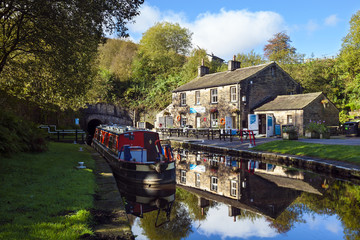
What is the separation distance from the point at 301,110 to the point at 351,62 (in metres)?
12.9

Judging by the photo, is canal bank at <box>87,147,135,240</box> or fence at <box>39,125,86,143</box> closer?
canal bank at <box>87,147,135,240</box>

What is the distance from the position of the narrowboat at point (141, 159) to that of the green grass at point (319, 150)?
262 inches

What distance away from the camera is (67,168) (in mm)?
8539

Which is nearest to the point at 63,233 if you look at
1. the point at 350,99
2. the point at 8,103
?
the point at 8,103

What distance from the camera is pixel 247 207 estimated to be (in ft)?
20.7

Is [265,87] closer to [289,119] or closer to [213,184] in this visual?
[289,119]

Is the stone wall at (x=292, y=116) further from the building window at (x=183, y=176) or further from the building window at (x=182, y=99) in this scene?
the building window at (x=183, y=176)

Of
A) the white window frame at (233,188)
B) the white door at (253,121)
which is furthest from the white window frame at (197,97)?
the white window frame at (233,188)

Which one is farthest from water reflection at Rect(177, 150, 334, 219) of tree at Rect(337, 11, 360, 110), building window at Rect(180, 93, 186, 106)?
tree at Rect(337, 11, 360, 110)

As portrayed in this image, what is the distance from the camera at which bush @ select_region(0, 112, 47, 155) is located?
906 cm

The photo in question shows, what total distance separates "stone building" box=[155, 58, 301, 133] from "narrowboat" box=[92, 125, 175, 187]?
1456 centimetres

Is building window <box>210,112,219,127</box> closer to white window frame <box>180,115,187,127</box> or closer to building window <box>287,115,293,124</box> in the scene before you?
white window frame <box>180,115,187,127</box>

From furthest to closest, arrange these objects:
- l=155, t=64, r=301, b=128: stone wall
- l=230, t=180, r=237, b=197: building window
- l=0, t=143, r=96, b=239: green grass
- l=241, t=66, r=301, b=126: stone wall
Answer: l=241, t=66, r=301, b=126: stone wall, l=155, t=64, r=301, b=128: stone wall, l=230, t=180, r=237, b=197: building window, l=0, t=143, r=96, b=239: green grass

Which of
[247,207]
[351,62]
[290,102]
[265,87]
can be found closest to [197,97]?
[265,87]
